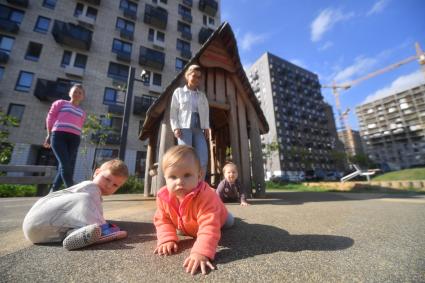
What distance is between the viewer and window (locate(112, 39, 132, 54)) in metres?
20.6

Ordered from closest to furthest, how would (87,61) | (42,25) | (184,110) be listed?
(184,110) < (42,25) < (87,61)

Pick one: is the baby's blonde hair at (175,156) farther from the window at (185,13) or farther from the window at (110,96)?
the window at (185,13)

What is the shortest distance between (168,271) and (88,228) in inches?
30.7

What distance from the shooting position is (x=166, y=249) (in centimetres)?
136

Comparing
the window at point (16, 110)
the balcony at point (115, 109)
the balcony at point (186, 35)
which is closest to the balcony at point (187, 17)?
the balcony at point (186, 35)

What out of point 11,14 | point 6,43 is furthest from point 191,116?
point 11,14

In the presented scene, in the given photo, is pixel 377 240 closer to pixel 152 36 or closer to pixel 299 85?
pixel 152 36

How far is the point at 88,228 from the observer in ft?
4.79

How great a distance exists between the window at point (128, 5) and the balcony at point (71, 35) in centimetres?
600

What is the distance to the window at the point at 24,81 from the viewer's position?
16.3 metres

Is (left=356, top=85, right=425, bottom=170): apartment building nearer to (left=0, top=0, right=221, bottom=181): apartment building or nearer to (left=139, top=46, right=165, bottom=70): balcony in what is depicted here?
(left=139, top=46, right=165, bottom=70): balcony

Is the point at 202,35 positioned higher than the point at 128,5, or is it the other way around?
the point at 128,5

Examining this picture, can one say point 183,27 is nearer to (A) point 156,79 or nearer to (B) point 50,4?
(A) point 156,79

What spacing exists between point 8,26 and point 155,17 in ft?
43.0
